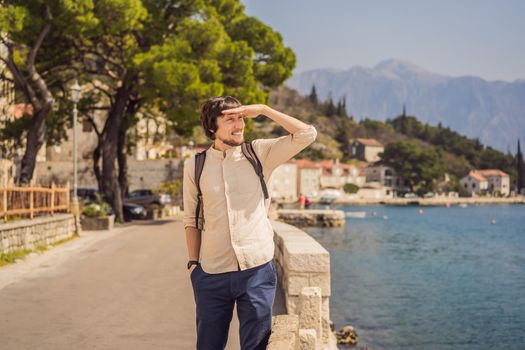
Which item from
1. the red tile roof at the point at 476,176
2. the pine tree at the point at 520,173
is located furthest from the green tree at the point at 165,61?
the pine tree at the point at 520,173

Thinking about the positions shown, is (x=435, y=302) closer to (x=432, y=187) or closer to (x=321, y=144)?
(x=432, y=187)

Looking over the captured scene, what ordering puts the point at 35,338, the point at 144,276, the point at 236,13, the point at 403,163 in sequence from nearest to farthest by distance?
the point at 35,338 < the point at 144,276 < the point at 236,13 < the point at 403,163

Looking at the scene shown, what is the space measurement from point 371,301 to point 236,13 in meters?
20.0

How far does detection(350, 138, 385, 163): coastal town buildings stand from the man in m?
187

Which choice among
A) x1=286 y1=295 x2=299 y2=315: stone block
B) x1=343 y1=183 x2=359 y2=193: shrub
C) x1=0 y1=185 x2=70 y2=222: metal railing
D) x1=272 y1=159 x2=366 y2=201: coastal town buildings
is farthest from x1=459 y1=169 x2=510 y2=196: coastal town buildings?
x1=286 y1=295 x2=299 y2=315: stone block

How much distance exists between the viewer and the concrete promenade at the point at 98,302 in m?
7.18

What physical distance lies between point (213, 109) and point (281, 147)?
46 cm

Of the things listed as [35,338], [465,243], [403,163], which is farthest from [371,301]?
[403,163]

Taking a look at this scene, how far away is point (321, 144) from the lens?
591 feet

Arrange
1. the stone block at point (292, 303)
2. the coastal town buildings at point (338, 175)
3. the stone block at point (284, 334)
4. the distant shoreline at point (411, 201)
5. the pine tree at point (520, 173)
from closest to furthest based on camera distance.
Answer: the stone block at point (284, 334) → the stone block at point (292, 303) → the distant shoreline at point (411, 201) → the coastal town buildings at point (338, 175) → the pine tree at point (520, 173)

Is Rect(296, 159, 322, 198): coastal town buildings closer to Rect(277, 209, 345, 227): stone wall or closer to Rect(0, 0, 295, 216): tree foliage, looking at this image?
Rect(277, 209, 345, 227): stone wall

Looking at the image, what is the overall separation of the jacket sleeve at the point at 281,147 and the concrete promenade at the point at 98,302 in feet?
11.6

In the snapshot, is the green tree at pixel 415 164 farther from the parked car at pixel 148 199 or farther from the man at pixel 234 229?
the man at pixel 234 229

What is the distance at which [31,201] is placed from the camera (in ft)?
57.4
